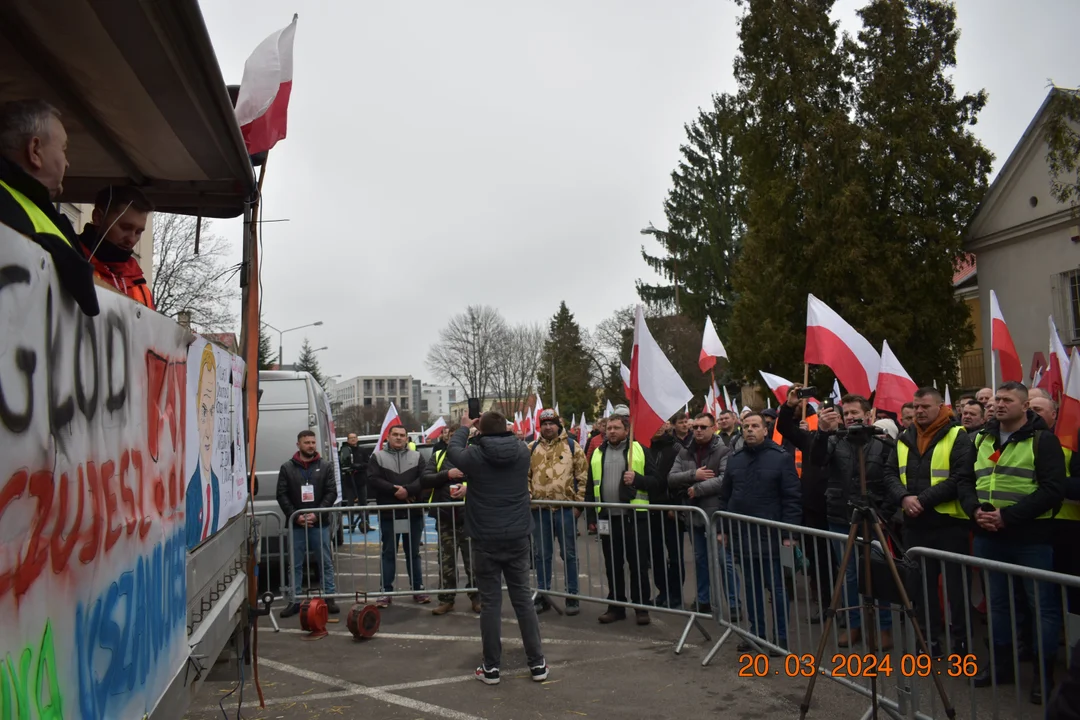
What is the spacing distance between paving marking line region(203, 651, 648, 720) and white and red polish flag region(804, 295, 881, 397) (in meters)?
3.94

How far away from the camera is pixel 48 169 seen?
8.41ft

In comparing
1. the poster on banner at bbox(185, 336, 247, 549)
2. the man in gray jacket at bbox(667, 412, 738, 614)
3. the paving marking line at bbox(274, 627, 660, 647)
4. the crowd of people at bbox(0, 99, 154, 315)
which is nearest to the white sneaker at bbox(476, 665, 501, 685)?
the paving marking line at bbox(274, 627, 660, 647)

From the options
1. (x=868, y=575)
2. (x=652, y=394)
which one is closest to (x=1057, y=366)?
(x=652, y=394)

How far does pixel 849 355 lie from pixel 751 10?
22850mm

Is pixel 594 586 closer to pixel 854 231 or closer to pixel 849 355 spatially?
pixel 849 355

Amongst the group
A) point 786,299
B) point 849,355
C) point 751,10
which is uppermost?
point 751,10

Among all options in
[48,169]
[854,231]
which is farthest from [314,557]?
[854,231]

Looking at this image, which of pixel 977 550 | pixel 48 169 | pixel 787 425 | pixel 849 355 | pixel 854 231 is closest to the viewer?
pixel 48 169

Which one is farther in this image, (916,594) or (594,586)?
(594,586)

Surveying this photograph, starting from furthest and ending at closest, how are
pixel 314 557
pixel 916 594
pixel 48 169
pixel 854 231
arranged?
pixel 854 231 < pixel 314 557 < pixel 916 594 < pixel 48 169

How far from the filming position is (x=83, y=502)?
2121 millimetres

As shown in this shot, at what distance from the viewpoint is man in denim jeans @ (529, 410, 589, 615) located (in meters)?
9.07

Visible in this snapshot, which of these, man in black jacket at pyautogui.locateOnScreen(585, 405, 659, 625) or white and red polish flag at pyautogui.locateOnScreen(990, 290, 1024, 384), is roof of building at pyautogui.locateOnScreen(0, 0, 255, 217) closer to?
man in black jacket at pyautogui.locateOnScreen(585, 405, 659, 625)

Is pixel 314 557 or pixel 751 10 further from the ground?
pixel 751 10
